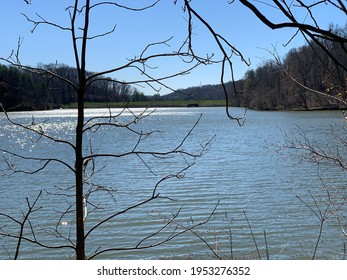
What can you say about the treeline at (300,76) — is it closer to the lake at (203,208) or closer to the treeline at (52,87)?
the treeline at (52,87)

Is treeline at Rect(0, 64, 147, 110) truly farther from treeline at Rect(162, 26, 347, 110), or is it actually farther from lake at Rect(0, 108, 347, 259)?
lake at Rect(0, 108, 347, 259)

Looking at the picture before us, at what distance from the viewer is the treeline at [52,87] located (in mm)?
1475

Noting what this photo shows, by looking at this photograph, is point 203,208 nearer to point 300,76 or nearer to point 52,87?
point 300,76

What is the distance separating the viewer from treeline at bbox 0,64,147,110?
1475 millimetres

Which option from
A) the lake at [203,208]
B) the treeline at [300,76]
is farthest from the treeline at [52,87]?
the lake at [203,208]

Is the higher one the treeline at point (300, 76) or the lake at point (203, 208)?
the treeline at point (300, 76)

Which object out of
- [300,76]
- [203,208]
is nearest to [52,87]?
[300,76]

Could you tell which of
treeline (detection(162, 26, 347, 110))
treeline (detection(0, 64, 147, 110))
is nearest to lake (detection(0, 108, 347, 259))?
treeline (detection(162, 26, 347, 110))

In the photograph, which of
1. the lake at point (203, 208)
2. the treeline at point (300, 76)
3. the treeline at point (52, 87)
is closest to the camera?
the treeline at point (300, 76)

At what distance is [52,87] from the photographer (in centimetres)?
174

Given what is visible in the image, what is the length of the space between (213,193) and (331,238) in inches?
158

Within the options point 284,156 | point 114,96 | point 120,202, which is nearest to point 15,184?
point 120,202
